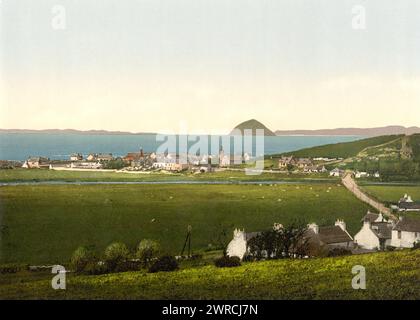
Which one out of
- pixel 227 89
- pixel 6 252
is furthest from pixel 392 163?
pixel 6 252

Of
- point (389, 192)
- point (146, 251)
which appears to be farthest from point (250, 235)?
point (389, 192)

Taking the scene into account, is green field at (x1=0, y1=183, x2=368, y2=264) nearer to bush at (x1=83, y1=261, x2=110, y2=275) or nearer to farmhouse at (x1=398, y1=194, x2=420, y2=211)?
bush at (x1=83, y1=261, x2=110, y2=275)

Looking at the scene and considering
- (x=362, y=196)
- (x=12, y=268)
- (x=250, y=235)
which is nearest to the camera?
(x=12, y=268)

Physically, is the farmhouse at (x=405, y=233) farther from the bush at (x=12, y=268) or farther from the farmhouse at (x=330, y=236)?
the bush at (x=12, y=268)

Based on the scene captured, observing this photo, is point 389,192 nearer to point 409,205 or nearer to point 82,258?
point 409,205

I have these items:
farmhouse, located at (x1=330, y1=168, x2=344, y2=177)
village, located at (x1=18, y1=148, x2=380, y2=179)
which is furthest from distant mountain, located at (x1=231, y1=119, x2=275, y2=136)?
farmhouse, located at (x1=330, y1=168, x2=344, y2=177)
